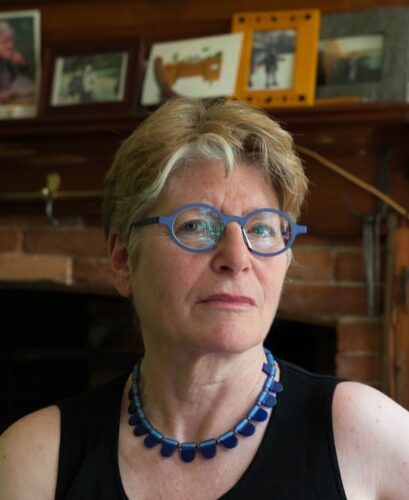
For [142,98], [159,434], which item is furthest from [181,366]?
[142,98]

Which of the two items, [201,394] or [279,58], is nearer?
[201,394]

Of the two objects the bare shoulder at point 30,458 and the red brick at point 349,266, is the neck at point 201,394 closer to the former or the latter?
the bare shoulder at point 30,458

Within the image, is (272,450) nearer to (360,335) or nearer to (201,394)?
(201,394)

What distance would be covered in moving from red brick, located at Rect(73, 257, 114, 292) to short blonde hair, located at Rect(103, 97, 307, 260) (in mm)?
973

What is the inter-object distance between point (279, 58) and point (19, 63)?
844 millimetres

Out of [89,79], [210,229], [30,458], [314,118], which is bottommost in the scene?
[30,458]

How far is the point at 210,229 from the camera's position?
1004mm

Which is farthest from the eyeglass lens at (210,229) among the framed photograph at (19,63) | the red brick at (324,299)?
the framed photograph at (19,63)

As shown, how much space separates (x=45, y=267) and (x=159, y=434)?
1162 mm

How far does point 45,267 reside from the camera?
7.05 feet

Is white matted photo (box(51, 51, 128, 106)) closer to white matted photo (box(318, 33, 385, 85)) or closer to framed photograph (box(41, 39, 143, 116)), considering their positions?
framed photograph (box(41, 39, 143, 116))

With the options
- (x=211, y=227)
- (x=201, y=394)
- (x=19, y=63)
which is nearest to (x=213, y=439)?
Answer: (x=201, y=394)

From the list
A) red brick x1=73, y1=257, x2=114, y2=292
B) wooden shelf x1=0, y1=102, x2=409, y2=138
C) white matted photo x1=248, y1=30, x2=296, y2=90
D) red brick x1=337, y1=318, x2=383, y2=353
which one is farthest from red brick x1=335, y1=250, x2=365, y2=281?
red brick x1=73, y1=257, x2=114, y2=292

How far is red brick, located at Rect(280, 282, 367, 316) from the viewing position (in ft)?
6.05
